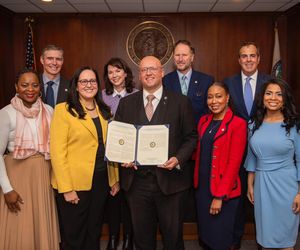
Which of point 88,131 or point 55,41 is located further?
point 55,41

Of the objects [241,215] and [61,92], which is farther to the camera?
[61,92]

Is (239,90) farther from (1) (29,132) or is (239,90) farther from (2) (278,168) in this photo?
(1) (29,132)

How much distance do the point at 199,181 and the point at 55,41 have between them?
446 cm

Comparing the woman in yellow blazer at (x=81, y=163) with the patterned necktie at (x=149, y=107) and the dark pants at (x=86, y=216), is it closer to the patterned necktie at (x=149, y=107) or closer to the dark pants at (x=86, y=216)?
the dark pants at (x=86, y=216)

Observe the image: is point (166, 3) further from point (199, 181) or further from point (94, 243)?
point (94, 243)

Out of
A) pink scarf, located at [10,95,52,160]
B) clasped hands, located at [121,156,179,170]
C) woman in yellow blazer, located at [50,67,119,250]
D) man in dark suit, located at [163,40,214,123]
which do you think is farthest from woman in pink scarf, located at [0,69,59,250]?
man in dark suit, located at [163,40,214,123]

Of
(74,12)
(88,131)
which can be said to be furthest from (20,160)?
(74,12)

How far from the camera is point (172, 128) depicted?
2.41 meters

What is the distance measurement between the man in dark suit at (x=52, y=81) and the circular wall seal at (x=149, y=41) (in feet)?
9.81

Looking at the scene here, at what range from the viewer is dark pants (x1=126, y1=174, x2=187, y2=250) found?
2.43m

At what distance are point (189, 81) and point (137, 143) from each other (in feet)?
3.99

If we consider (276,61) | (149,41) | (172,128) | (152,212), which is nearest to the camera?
(172,128)

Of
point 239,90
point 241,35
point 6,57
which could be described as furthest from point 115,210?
point 241,35

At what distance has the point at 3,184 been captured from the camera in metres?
2.43
